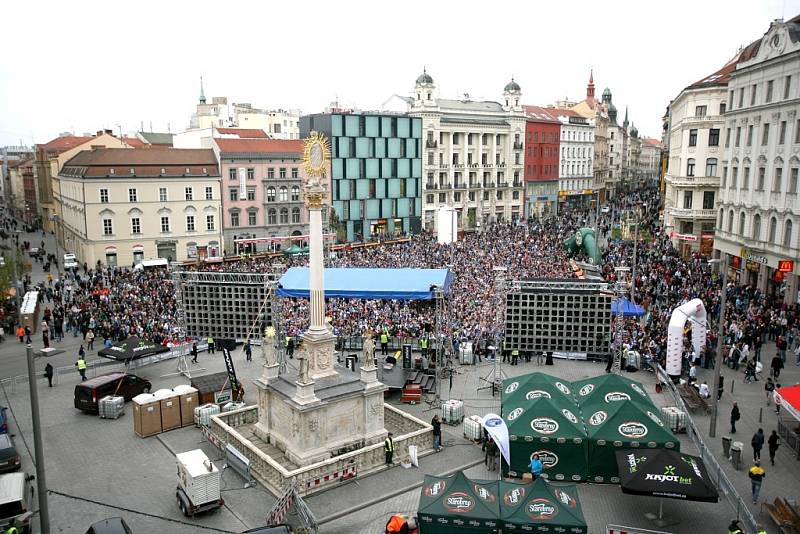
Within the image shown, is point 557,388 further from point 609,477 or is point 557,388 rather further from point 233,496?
point 233,496

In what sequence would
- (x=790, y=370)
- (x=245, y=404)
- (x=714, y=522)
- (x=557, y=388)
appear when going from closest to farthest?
(x=714, y=522) < (x=557, y=388) < (x=245, y=404) < (x=790, y=370)

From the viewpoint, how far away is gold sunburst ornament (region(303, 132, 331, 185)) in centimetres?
1820

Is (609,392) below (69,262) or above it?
above

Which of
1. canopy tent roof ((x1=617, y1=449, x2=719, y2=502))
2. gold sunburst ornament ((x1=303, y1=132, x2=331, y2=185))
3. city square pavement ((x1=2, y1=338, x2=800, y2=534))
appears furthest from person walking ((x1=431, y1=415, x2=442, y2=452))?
gold sunburst ornament ((x1=303, y1=132, x2=331, y2=185))

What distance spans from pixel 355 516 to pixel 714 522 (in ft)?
28.3

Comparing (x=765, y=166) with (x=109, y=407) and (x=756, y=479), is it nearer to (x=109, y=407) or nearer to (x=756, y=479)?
(x=756, y=479)

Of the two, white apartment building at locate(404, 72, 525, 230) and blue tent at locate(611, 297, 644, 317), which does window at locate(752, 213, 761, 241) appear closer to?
blue tent at locate(611, 297, 644, 317)

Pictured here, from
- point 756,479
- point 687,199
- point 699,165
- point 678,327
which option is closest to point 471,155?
point 687,199

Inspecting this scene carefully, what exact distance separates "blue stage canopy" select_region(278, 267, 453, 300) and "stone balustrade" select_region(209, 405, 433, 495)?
640 centimetres

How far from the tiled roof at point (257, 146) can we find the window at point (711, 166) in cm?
3583

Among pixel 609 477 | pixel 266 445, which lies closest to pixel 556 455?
pixel 609 477

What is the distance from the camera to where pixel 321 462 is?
16922mm

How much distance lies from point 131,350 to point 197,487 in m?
12.5

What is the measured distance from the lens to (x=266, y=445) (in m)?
19.4
